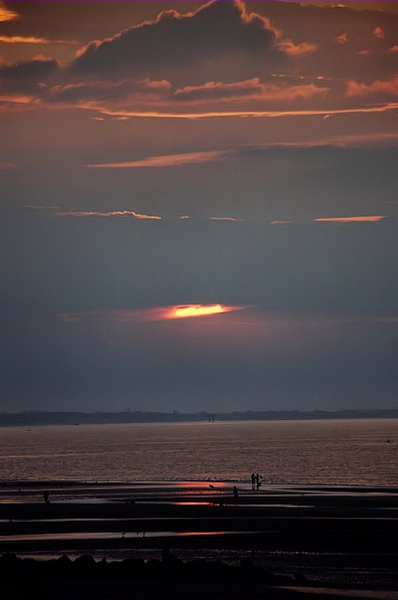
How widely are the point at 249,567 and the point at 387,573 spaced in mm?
6128

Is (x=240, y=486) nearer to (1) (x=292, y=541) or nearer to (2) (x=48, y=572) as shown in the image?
(1) (x=292, y=541)

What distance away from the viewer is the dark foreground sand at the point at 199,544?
3809 cm

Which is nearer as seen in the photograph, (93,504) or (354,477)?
(93,504)

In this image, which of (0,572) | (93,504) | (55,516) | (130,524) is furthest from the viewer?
(93,504)

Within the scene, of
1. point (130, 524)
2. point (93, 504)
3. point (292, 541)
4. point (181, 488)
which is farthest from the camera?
point (181, 488)

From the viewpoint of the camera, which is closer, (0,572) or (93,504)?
(0,572)

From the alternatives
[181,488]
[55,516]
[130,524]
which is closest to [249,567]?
[130,524]

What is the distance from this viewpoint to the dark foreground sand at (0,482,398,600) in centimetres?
3809

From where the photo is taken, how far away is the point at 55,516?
223 feet

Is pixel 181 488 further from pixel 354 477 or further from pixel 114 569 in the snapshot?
pixel 114 569

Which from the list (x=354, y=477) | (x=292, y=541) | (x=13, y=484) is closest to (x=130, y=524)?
(x=292, y=541)

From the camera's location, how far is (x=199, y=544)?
53.2 metres

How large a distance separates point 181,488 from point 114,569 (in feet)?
194

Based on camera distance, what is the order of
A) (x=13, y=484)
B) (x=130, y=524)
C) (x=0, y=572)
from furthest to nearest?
(x=13, y=484) < (x=130, y=524) < (x=0, y=572)
